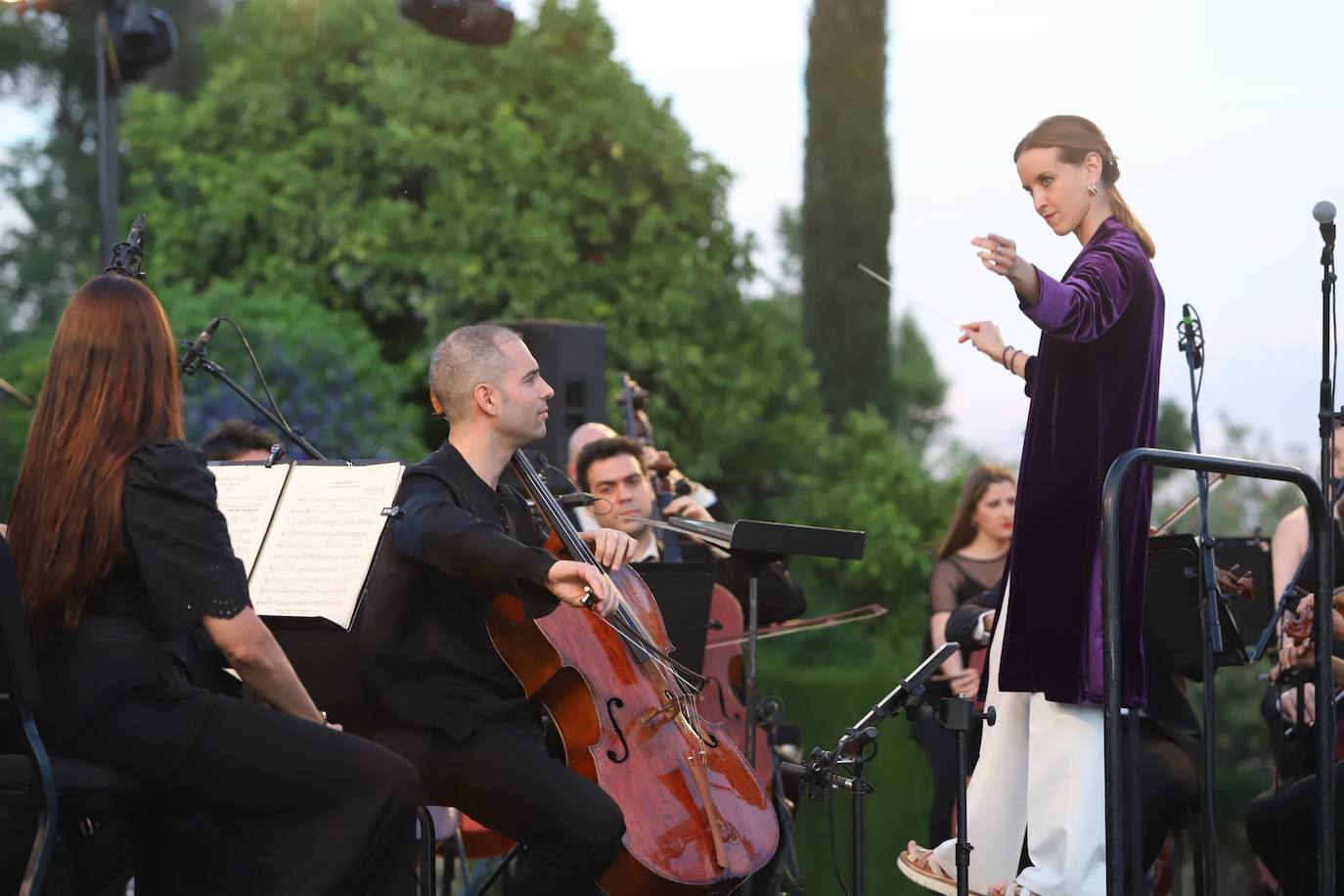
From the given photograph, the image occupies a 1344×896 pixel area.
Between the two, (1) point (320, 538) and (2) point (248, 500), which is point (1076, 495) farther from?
(2) point (248, 500)

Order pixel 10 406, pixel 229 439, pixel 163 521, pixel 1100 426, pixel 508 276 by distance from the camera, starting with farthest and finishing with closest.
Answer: pixel 10 406 → pixel 508 276 → pixel 229 439 → pixel 1100 426 → pixel 163 521

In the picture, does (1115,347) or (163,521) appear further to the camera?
(1115,347)

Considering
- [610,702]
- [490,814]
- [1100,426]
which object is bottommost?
[490,814]

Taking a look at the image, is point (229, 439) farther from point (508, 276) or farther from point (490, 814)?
point (508, 276)

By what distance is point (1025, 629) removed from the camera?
3.29 m

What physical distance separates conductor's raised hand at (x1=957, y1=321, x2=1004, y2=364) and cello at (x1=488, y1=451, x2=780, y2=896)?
959mm

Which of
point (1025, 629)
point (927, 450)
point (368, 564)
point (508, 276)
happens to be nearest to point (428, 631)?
point (368, 564)

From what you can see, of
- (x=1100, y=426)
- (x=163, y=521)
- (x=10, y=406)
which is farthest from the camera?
Result: (x=10, y=406)

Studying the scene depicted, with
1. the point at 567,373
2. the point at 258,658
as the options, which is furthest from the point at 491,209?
the point at 258,658

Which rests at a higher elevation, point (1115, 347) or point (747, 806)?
point (1115, 347)

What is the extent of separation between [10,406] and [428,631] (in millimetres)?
7505

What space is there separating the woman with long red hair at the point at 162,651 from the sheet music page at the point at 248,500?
61 cm

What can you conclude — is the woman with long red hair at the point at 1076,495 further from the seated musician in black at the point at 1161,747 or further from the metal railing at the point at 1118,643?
the seated musician in black at the point at 1161,747

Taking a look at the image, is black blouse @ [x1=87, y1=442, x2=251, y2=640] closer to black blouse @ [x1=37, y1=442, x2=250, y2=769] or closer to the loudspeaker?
black blouse @ [x1=37, y1=442, x2=250, y2=769]
